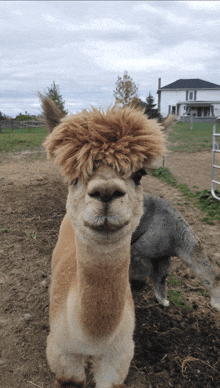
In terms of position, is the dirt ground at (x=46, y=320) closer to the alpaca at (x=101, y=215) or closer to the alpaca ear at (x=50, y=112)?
the alpaca at (x=101, y=215)

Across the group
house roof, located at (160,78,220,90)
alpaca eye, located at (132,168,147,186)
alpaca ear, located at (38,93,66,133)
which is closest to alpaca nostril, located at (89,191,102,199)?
alpaca eye, located at (132,168,147,186)

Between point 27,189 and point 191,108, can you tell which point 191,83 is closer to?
Result: point 191,108

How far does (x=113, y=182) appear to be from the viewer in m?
1.36

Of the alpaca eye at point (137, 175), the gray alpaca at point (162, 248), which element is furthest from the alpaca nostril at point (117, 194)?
the gray alpaca at point (162, 248)

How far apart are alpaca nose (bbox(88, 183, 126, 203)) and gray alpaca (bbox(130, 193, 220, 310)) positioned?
164 centimetres

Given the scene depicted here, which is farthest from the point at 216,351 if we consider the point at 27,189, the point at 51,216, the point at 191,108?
the point at 191,108

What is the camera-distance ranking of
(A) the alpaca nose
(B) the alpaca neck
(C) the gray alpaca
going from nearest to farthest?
(A) the alpaca nose, (B) the alpaca neck, (C) the gray alpaca

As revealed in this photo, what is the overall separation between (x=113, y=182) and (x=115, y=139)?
1.06 feet

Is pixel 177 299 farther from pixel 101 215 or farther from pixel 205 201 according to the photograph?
pixel 205 201

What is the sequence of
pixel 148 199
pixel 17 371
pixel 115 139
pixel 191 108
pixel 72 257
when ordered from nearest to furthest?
pixel 115 139 < pixel 72 257 < pixel 17 371 < pixel 148 199 < pixel 191 108

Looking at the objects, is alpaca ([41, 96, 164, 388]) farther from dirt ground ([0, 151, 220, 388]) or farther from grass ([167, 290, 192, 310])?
grass ([167, 290, 192, 310])

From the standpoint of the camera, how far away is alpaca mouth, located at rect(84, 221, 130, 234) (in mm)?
1358

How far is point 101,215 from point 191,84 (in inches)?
2561

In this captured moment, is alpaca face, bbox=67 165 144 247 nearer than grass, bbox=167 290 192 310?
Yes
